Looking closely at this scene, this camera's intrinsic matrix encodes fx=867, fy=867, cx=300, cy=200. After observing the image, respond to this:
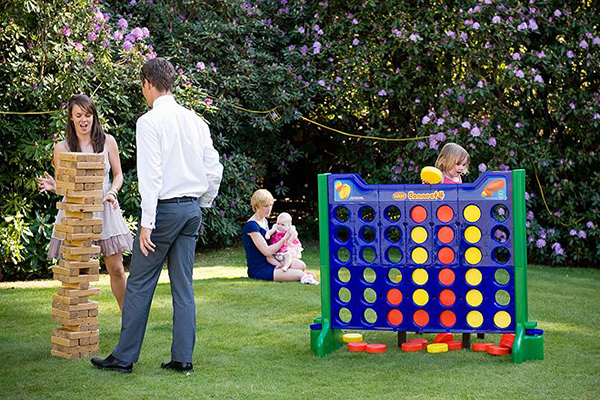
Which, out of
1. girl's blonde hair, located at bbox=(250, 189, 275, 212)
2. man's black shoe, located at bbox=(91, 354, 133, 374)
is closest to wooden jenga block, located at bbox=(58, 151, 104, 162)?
man's black shoe, located at bbox=(91, 354, 133, 374)

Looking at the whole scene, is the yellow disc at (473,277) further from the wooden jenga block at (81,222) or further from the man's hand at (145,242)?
the wooden jenga block at (81,222)

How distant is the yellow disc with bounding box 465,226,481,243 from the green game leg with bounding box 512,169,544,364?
0.22m

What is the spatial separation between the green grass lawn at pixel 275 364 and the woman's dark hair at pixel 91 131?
121 cm

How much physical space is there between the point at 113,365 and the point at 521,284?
7.47 feet

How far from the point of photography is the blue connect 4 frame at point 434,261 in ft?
16.0

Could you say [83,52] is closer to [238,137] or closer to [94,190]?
[238,137]

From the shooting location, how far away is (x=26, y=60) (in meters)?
8.00

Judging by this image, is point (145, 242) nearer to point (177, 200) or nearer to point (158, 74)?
point (177, 200)

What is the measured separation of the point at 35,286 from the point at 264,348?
3232 mm

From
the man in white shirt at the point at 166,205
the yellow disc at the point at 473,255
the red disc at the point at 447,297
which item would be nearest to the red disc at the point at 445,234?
the yellow disc at the point at 473,255

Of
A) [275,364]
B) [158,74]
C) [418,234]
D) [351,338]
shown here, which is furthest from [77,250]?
[418,234]

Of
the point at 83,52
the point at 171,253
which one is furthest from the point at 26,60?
the point at 171,253

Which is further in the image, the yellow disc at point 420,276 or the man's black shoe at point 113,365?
the yellow disc at point 420,276

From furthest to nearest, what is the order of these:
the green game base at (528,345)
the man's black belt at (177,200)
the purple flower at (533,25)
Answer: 1. the purple flower at (533,25)
2. the green game base at (528,345)
3. the man's black belt at (177,200)
